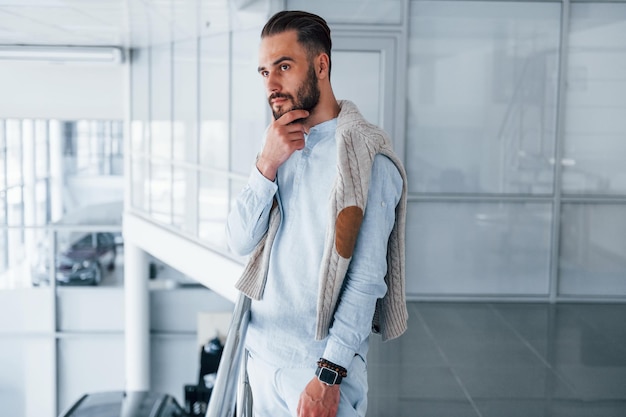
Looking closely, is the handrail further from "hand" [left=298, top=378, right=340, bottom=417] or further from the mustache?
the mustache

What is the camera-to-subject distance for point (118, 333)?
51.1 ft

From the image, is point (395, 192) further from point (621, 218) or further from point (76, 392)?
point (76, 392)

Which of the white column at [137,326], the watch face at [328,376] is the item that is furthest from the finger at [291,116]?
the white column at [137,326]

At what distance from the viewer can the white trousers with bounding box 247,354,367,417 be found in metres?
1.89

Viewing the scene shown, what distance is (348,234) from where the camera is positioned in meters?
1.76

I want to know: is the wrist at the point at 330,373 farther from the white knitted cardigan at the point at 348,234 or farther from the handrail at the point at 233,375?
the handrail at the point at 233,375

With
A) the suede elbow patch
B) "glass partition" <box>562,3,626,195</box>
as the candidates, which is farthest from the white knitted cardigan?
"glass partition" <box>562,3,626,195</box>

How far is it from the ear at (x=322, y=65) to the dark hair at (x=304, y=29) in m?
0.01

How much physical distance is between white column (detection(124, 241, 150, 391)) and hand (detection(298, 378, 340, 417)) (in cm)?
1168

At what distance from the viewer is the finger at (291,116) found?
1.86 meters

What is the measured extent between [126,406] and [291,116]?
10.9m

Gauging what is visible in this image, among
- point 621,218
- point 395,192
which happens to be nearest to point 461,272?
point 621,218

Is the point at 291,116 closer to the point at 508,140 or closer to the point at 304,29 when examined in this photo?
the point at 304,29

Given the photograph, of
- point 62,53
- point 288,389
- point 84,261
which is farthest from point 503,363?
point 84,261
